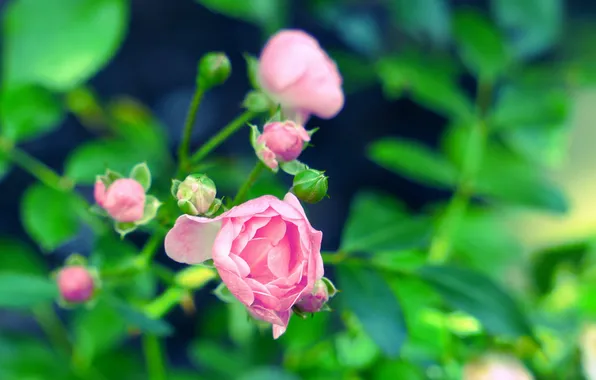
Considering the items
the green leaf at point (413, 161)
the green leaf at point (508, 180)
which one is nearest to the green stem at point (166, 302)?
the green leaf at point (413, 161)

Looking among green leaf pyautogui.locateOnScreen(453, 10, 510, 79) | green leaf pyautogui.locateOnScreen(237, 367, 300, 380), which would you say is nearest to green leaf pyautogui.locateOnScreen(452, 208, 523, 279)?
green leaf pyautogui.locateOnScreen(453, 10, 510, 79)

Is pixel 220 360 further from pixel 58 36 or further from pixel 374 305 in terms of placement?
pixel 58 36

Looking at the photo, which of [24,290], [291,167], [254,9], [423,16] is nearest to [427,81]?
[423,16]

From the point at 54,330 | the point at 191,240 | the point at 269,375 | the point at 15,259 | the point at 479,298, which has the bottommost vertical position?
the point at 54,330

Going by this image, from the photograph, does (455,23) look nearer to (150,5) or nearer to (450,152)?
(450,152)

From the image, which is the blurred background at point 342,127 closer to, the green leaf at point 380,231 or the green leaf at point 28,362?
the green leaf at point 28,362

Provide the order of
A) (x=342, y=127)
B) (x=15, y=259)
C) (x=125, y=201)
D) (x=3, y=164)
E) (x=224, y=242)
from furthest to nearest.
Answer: (x=342, y=127), (x=15, y=259), (x=3, y=164), (x=125, y=201), (x=224, y=242)

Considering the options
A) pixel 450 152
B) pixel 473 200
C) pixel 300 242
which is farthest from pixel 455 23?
pixel 300 242
